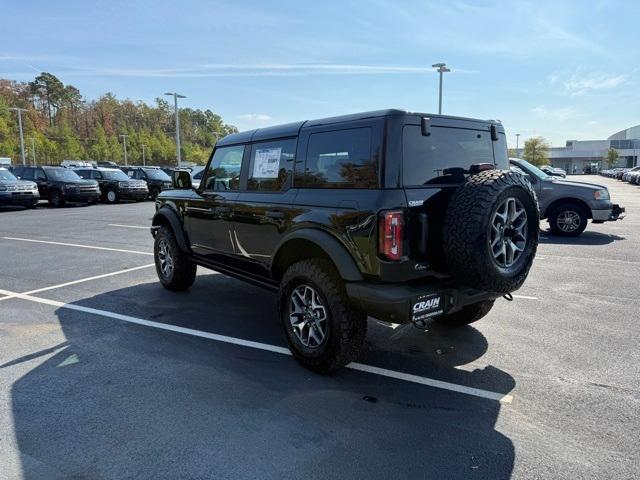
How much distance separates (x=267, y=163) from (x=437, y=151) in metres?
1.69

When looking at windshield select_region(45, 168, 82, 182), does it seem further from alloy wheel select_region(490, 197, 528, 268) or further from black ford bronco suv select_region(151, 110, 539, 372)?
alloy wheel select_region(490, 197, 528, 268)

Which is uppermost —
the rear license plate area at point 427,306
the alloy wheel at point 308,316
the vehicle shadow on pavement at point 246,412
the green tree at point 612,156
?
the green tree at point 612,156

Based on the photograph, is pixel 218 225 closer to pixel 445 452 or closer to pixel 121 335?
pixel 121 335

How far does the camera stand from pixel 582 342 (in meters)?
4.45

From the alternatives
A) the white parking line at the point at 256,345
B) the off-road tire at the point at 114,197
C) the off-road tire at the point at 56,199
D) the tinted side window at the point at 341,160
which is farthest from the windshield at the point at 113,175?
the tinted side window at the point at 341,160

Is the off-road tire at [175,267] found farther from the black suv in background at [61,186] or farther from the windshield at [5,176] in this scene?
the black suv in background at [61,186]

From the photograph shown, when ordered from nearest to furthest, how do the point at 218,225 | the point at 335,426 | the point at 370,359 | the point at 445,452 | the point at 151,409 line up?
the point at 445,452, the point at 335,426, the point at 151,409, the point at 370,359, the point at 218,225

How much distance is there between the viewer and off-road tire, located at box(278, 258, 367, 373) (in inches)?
140

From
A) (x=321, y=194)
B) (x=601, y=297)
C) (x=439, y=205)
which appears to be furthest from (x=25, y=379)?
(x=601, y=297)

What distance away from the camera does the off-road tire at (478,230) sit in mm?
3215

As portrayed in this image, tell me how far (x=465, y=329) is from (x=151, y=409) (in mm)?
3139

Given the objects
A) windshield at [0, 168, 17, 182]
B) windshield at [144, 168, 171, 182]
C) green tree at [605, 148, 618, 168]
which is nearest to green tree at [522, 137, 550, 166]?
green tree at [605, 148, 618, 168]

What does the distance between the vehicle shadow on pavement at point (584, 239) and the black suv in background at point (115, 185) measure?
1869 cm

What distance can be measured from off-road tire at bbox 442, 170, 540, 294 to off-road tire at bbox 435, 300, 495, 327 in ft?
3.92
